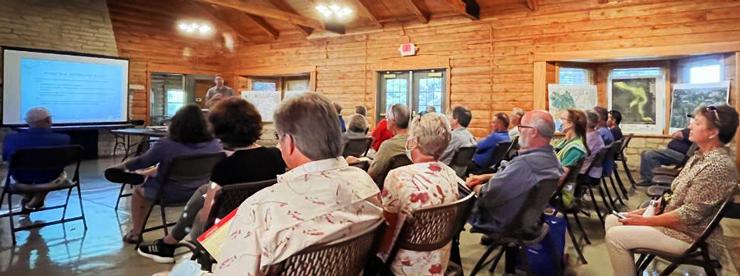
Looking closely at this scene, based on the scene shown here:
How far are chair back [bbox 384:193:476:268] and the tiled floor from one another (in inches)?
61.8

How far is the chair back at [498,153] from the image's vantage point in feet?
16.7

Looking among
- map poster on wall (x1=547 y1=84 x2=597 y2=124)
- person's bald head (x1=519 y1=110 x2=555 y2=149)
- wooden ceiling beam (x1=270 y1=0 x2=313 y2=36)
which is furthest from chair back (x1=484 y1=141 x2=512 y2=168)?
wooden ceiling beam (x1=270 y1=0 x2=313 y2=36)

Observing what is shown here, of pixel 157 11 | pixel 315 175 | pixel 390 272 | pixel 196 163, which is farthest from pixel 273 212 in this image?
pixel 157 11

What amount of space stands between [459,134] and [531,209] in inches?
89.0

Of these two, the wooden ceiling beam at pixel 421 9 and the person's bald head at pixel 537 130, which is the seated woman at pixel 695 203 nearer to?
the person's bald head at pixel 537 130

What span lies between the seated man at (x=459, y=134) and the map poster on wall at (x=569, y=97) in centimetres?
320

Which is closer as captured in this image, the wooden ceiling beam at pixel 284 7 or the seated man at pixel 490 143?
the seated man at pixel 490 143

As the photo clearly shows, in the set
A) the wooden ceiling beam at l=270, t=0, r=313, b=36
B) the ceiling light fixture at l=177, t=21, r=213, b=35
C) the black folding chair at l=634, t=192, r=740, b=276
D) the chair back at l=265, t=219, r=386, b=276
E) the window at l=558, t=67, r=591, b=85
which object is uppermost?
the wooden ceiling beam at l=270, t=0, r=313, b=36

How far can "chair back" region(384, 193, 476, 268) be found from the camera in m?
1.78

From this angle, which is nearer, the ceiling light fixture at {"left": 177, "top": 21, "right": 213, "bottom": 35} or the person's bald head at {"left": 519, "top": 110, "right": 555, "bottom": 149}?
the person's bald head at {"left": 519, "top": 110, "right": 555, "bottom": 149}

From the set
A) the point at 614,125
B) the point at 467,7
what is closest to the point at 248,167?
the point at 614,125

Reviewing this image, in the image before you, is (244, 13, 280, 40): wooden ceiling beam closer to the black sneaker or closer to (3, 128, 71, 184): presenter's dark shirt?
(3, 128, 71, 184): presenter's dark shirt

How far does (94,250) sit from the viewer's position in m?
3.62

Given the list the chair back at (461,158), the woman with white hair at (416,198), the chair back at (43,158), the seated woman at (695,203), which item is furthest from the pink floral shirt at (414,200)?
the chair back at (43,158)
